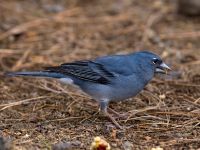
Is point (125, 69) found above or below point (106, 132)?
above

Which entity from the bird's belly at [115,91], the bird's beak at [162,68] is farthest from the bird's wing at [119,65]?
the bird's beak at [162,68]

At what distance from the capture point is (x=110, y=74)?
4.92 m

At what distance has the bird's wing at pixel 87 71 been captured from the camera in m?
4.93

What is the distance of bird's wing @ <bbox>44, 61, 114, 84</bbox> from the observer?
493cm

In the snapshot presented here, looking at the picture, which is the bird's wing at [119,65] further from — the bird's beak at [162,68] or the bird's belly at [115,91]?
the bird's beak at [162,68]

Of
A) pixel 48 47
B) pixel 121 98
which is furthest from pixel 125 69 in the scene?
pixel 48 47

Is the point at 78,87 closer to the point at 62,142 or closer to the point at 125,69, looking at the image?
the point at 125,69

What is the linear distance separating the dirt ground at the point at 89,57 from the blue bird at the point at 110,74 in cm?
24

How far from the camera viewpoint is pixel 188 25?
306 inches

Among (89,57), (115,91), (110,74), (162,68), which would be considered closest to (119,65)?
Answer: (110,74)

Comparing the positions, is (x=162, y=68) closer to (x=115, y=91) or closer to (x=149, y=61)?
(x=149, y=61)

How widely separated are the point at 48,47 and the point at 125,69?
2.22 metres

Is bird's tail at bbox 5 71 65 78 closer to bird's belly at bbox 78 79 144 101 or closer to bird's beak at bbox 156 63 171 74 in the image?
bird's belly at bbox 78 79 144 101

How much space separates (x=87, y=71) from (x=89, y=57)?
5.48ft
